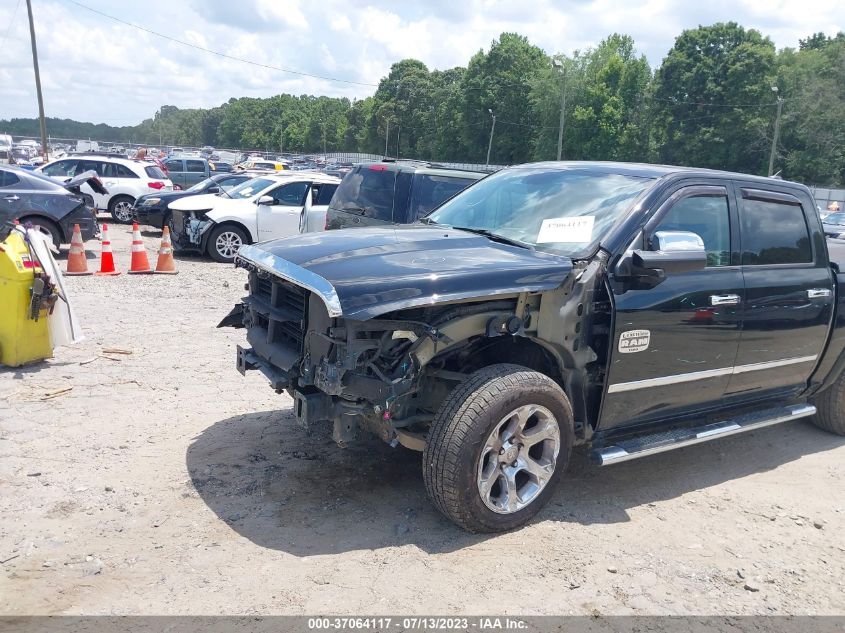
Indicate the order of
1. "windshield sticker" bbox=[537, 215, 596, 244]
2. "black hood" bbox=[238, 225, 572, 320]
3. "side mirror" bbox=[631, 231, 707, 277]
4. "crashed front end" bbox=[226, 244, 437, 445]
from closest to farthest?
"black hood" bbox=[238, 225, 572, 320], "crashed front end" bbox=[226, 244, 437, 445], "side mirror" bbox=[631, 231, 707, 277], "windshield sticker" bbox=[537, 215, 596, 244]

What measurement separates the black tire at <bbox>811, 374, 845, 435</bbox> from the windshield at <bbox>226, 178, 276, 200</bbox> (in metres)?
10.6

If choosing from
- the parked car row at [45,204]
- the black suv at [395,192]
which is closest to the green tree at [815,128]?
the black suv at [395,192]

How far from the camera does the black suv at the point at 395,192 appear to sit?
921 centimetres

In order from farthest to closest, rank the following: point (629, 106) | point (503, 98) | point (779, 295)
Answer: point (503, 98), point (629, 106), point (779, 295)

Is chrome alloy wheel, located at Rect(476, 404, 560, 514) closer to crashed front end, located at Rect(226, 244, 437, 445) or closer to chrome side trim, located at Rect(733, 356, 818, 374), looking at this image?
crashed front end, located at Rect(226, 244, 437, 445)

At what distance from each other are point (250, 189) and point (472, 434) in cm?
1145

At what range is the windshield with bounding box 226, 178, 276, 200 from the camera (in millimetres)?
13742

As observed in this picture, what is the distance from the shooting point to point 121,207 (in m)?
19.0

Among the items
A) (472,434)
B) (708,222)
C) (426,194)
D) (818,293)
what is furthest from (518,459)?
(426,194)

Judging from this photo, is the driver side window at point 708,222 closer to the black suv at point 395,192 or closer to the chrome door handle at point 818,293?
the chrome door handle at point 818,293

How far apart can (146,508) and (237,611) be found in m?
1.16

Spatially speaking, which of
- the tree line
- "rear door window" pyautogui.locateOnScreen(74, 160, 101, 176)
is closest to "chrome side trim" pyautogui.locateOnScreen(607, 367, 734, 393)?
"rear door window" pyautogui.locateOnScreen(74, 160, 101, 176)

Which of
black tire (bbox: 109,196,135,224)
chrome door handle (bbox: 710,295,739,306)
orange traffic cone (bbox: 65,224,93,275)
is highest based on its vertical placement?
chrome door handle (bbox: 710,295,739,306)

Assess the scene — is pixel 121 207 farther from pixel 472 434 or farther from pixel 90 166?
pixel 472 434
